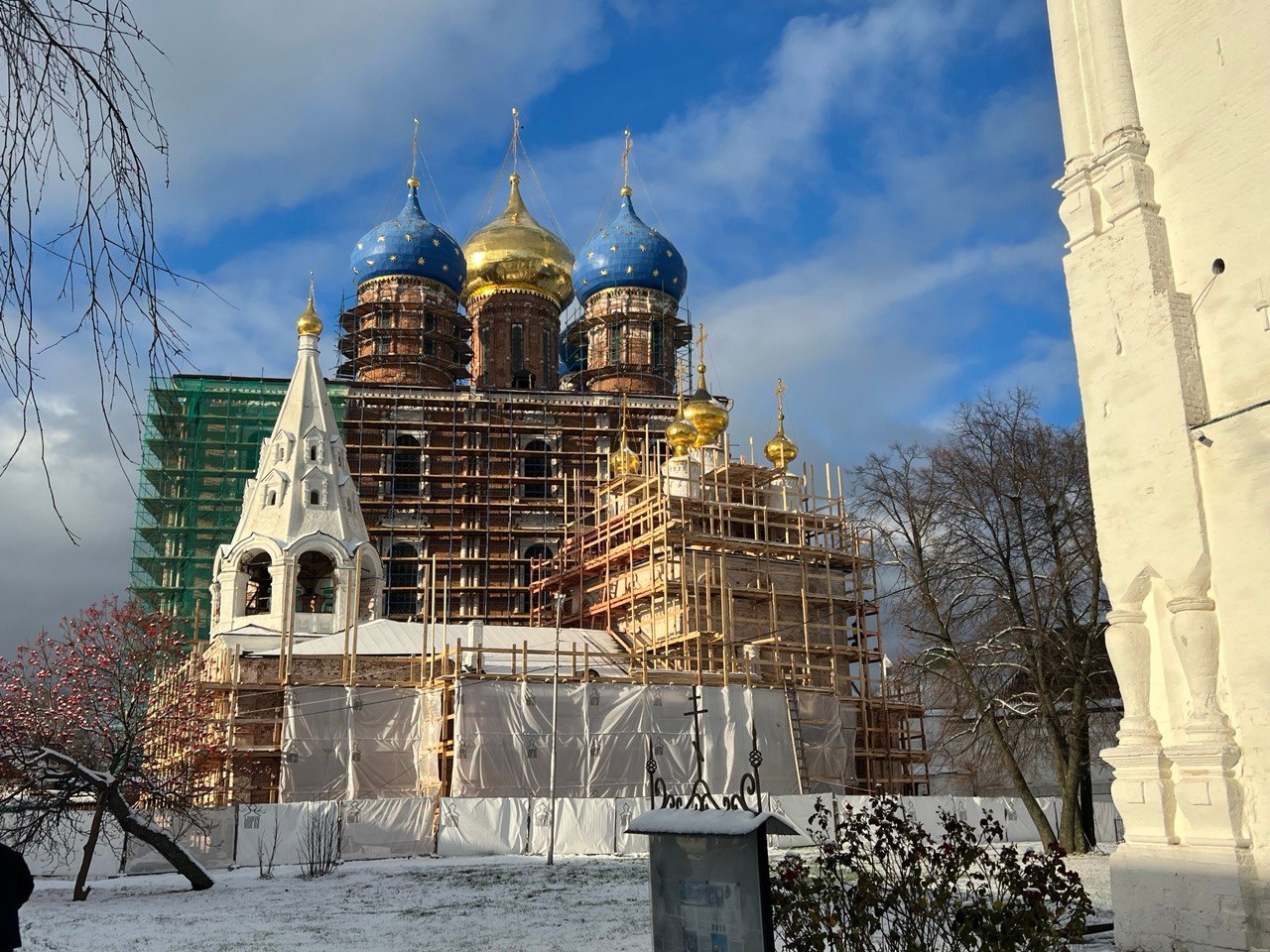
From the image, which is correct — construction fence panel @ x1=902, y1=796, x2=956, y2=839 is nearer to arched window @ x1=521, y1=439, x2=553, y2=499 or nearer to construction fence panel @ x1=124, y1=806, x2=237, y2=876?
construction fence panel @ x1=124, y1=806, x2=237, y2=876

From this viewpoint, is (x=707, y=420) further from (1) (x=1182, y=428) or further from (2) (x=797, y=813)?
(1) (x=1182, y=428)

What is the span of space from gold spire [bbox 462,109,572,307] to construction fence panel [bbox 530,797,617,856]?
27885 mm

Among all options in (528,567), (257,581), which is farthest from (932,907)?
(528,567)

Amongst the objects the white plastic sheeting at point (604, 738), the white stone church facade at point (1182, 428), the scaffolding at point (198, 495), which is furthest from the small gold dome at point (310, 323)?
the white stone church facade at point (1182, 428)

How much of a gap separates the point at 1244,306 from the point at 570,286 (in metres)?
35.6

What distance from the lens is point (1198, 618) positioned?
852cm

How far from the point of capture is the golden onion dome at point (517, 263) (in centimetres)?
4256

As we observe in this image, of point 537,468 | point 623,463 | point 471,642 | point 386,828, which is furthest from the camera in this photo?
point 537,468

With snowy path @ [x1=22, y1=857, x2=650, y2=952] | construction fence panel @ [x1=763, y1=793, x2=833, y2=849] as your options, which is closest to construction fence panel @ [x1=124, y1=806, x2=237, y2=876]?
snowy path @ [x1=22, y1=857, x2=650, y2=952]

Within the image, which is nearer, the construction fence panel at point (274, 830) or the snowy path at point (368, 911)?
the snowy path at point (368, 911)

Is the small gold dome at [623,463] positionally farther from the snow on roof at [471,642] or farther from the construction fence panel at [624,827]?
the construction fence panel at [624,827]

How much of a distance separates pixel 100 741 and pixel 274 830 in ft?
9.64

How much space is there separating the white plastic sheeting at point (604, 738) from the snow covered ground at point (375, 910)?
5.16 meters

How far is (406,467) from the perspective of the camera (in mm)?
36094
